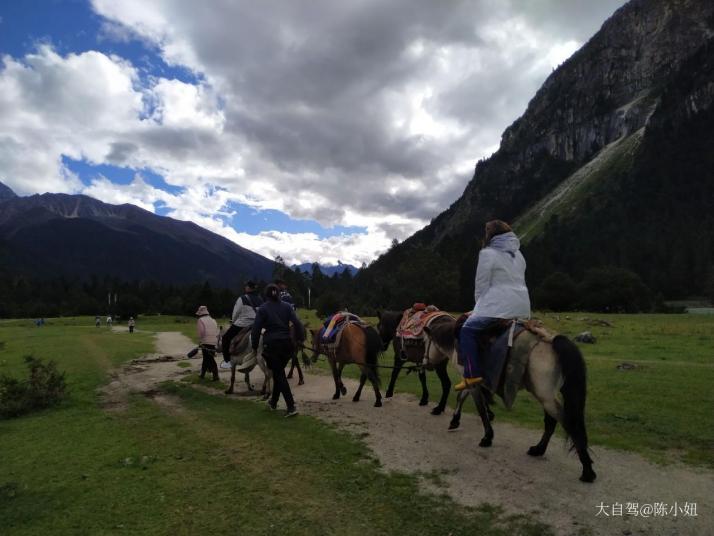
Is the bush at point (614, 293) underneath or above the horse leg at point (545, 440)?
above

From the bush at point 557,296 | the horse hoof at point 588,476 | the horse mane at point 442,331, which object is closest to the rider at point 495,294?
the horse mane at point 442,331

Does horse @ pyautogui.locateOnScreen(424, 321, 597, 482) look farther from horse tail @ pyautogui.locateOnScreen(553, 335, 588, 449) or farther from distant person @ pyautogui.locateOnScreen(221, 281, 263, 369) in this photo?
distant person @ pyautogui.locateOnScreen(221, 281, 263, 369)

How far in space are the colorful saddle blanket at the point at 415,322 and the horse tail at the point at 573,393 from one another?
433 cm

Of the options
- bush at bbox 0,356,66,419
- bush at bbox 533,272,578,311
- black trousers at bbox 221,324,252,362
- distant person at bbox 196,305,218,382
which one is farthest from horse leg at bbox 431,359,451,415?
bush at bbox 533,272,578,311

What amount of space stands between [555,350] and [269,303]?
683 centimetres

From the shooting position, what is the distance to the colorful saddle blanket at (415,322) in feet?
36.1

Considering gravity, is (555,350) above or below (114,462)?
above

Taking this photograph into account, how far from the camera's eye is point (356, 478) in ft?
22.1

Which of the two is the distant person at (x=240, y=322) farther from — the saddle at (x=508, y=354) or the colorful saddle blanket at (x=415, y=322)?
the saddle at (x=508, y=354)

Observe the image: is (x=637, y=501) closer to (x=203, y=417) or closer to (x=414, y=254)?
(x=203, y=417)

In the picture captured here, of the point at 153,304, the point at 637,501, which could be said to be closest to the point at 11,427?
the point at 637,501

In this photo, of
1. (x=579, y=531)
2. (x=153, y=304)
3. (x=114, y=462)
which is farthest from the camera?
(x=153, y=304)

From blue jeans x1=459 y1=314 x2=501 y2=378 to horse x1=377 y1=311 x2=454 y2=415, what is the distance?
1644mm

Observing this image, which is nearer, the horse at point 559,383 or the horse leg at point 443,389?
the horse at point 559,383
